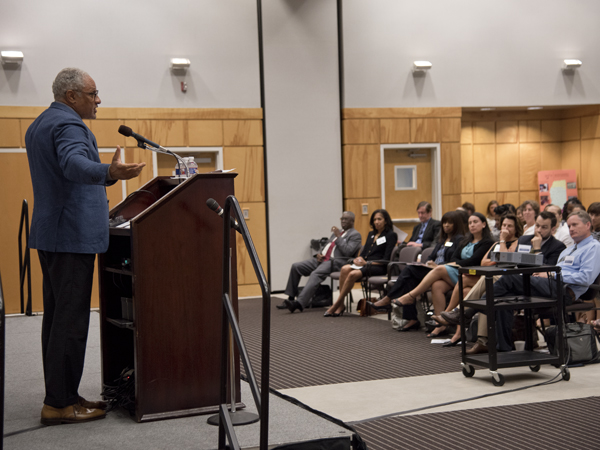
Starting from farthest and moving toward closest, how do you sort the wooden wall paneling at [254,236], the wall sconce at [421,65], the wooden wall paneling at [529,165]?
the wooden wall paneling at [529,165]
the wall sconce at [421,65]
the wooden wall paneling at [254,236]

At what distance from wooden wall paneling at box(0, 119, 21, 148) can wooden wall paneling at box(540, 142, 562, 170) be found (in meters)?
9.05

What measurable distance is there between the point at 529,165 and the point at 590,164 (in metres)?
1.04

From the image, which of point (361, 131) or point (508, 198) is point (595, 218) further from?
point (508, 198)

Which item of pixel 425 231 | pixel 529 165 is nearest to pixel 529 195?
pixel 529 165

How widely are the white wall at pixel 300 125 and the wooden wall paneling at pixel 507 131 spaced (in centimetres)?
368

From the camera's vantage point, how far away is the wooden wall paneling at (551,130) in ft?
39.9

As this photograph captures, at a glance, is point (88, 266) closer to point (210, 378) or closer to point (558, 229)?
point (210, 378)

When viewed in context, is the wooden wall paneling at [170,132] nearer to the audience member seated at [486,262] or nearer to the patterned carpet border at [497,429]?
the audience member seated at [486,262]

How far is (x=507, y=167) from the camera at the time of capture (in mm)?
12023

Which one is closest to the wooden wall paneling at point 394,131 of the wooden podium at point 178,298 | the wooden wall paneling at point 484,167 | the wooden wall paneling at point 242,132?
the wooden wall paneling at point 242,132

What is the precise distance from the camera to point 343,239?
8.27 m

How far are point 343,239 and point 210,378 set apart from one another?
16.6 feet

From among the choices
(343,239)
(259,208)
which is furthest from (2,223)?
(343,239)

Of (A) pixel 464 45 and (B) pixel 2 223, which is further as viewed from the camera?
(A) pixel 464 45
